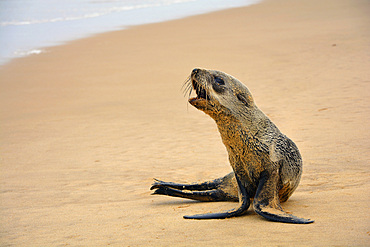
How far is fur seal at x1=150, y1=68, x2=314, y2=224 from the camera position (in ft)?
13.0

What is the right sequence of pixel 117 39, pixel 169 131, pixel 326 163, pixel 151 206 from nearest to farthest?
1. pixel 151 206
2. pixel 326 163
3. pixel 169 131
4. pixel 117 39

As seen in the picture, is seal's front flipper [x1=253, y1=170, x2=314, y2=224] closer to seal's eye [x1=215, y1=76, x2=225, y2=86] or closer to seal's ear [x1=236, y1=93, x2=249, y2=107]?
seal's ear [x1=236, y1=93, x2=249, y2=107]

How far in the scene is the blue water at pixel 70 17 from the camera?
64.4 ft

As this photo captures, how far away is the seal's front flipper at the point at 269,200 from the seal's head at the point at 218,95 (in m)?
0.60

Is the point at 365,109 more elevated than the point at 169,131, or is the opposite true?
the point at 365,109

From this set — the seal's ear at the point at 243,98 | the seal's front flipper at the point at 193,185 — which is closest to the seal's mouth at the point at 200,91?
the seal's ear at the point at 243,98

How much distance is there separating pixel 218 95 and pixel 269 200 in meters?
1.00

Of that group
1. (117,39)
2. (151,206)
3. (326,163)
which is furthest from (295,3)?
(151,206)

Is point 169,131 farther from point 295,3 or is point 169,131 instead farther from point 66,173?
point 295,3

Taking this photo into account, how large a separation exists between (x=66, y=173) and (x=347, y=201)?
4099mm

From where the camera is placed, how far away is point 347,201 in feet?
13.9

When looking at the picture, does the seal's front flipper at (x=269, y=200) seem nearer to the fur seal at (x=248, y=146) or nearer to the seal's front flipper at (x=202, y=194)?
the fur seal at (x=248, y=146)

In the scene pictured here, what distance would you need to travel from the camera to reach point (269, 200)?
400 centimetres

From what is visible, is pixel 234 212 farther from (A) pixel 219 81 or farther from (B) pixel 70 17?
(B) pixel 70 17
